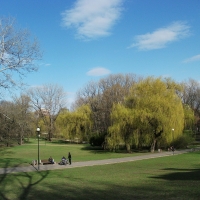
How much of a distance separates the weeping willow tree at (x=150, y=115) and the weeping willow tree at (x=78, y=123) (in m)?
22.1

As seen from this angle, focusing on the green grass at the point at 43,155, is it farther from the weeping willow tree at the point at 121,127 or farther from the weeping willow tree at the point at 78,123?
the weeping willow tree at the point at 78,123

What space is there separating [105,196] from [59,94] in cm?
7221

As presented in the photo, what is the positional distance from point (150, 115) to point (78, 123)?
27236mm

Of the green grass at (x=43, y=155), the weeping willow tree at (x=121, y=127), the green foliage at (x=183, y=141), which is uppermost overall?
the weeping willow tree at (x=121, y=127)

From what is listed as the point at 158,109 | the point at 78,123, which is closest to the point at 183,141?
the point at 158,109

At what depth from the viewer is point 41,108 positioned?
82.9 meters

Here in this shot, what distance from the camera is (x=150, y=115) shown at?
39.0 meters

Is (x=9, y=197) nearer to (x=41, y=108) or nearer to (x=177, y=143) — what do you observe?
(x=177, y=143)

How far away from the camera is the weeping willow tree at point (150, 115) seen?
3928 centimetres

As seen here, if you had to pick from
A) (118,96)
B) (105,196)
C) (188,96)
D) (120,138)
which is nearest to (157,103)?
(120,138)

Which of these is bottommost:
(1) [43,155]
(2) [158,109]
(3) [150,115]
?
(1) [43,155]

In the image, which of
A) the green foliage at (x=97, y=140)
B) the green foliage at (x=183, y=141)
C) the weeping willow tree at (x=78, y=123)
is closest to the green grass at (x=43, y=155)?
the green foliage at (x=97, y=140)

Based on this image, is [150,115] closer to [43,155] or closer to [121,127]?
[121,127]

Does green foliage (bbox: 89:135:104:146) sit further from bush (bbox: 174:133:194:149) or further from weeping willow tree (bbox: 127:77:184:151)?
weeping willow tree (bbox: 127:77:184:151)
